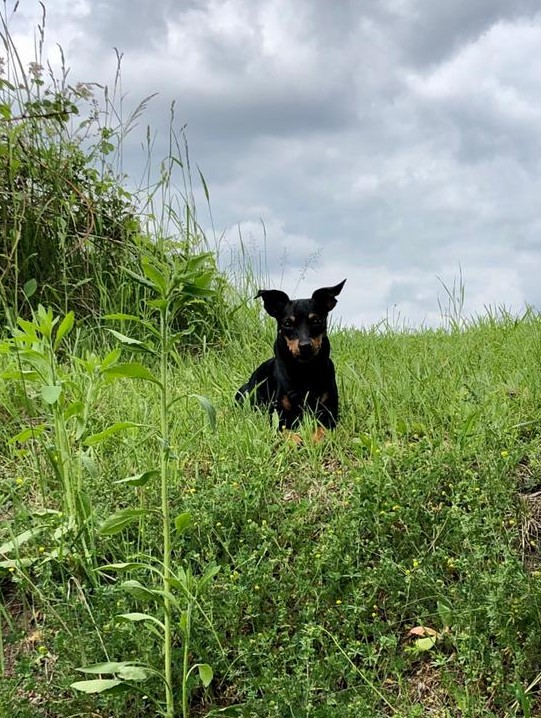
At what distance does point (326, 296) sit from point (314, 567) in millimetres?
2233

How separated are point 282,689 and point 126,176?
5.35 meters

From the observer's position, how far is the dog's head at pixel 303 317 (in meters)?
4.53

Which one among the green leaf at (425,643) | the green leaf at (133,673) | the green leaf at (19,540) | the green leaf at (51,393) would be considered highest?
the green leaf at (51,393)

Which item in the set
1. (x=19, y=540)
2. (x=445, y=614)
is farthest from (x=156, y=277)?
(x=445, y=614)

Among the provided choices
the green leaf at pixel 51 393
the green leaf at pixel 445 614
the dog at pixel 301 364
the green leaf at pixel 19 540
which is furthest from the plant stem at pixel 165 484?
the dog at pixel 301 364

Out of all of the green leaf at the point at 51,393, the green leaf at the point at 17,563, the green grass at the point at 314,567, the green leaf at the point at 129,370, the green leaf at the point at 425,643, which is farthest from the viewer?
the green leaf at the point at 17,563

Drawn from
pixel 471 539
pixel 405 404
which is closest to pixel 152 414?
pixel 405 404

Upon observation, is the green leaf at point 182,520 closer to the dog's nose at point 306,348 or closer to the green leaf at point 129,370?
the green leaf at point 129,370

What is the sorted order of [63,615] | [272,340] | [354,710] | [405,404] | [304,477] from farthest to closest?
[272,340] < [405,404] < [304,477] < [63,615] < [354,710]

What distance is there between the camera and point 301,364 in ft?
15.4

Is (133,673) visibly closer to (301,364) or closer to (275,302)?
(301,364)

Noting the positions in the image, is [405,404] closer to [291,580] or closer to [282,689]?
[291,580]

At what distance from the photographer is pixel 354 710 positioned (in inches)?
92.2

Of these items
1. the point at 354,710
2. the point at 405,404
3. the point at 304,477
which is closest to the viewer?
the point at 354,710
